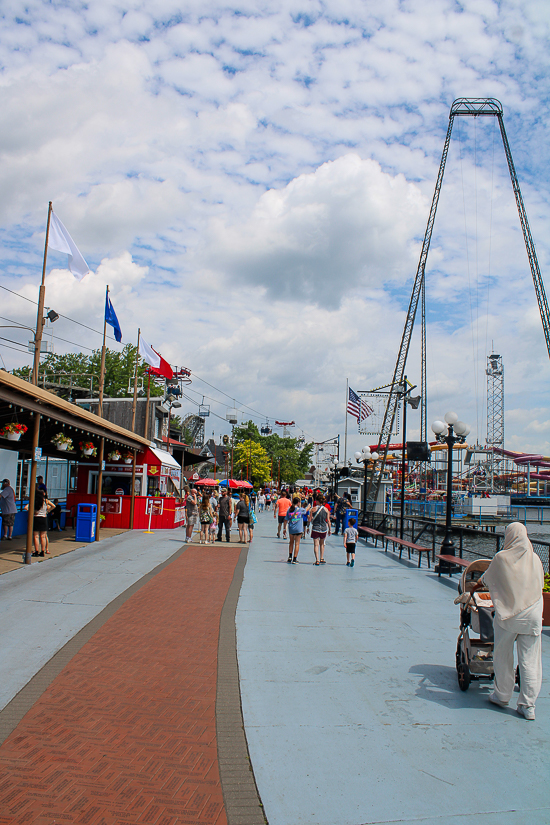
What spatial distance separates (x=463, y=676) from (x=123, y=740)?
317cm

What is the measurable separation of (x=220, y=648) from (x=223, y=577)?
4800 mm

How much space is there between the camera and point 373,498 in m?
46.3

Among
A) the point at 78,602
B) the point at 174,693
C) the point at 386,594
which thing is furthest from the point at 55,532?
the point at 174,693

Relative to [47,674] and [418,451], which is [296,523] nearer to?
[418,451]

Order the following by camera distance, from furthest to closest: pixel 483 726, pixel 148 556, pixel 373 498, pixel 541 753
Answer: pixel 373 498
pixel 148 556
pixel 483 726
pixel 541 753

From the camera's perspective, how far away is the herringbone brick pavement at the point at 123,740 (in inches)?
139

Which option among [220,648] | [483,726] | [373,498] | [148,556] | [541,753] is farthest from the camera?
[373,498]

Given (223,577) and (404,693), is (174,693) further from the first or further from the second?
(223,577)

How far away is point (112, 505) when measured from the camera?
2070 centimetres

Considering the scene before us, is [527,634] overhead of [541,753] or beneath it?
overhead

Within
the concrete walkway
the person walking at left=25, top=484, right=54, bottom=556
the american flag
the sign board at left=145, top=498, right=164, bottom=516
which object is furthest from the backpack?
the american flag

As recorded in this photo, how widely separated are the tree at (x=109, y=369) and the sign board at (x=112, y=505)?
36.0 m

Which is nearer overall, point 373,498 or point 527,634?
point 527,634

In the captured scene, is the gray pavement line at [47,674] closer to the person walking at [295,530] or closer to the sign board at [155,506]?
the person walking at [295,530]
